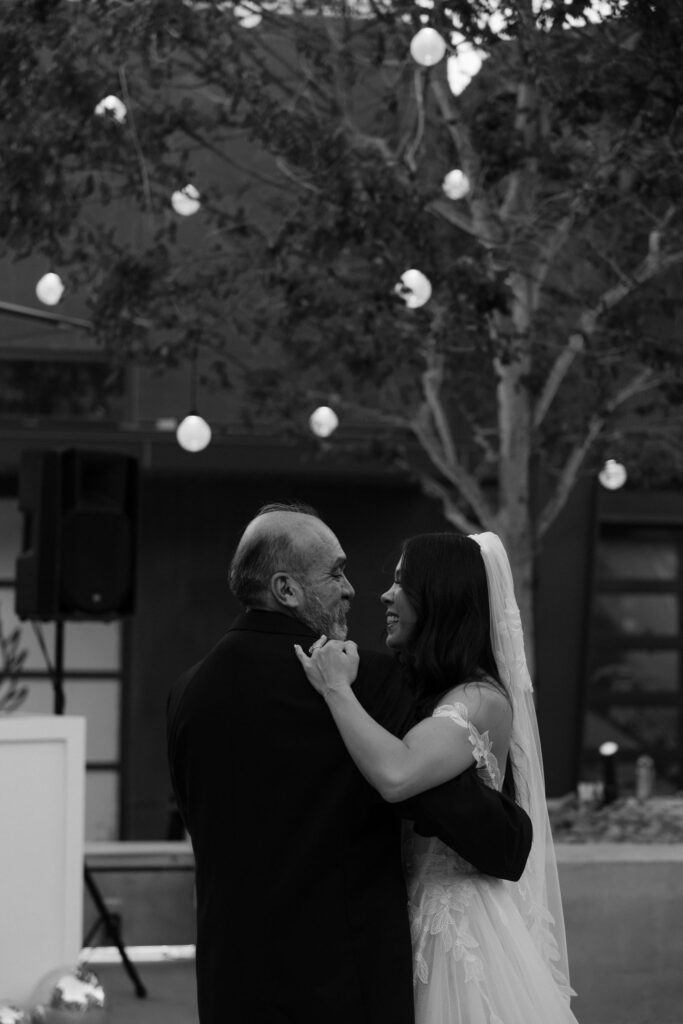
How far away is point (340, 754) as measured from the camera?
2512 mm

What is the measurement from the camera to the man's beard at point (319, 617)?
2.60m

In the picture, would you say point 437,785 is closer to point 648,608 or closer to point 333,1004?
point 333,1004

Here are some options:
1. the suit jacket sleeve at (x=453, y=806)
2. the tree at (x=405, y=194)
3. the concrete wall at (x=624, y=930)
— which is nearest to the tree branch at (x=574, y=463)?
the tree at (x=405, y=194)

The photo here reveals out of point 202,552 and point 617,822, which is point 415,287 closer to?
point 617,822

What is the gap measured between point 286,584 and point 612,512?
1074 cm

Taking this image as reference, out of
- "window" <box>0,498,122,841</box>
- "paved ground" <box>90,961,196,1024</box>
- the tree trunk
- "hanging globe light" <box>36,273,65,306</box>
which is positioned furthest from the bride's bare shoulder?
"window" <box>0,498,122,841</box>

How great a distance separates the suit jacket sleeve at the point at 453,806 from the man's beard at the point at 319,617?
0.08 m

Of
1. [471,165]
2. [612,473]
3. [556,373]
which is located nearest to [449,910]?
[471,165]

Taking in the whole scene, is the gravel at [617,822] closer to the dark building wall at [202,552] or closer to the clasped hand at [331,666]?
the dark building wall at [202,552]

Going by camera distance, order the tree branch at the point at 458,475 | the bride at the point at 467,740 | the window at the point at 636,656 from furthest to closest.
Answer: the window at the point at 636,656, the tree branch at the point at 458,475, the bride at the point at 467,740

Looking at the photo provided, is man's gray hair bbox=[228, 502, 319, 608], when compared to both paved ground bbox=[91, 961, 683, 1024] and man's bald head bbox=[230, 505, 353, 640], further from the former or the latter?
paved ground bbox=[91, 961, 683, 1024]

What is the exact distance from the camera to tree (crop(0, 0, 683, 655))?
20.9 feet

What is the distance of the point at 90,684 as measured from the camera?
12.6m

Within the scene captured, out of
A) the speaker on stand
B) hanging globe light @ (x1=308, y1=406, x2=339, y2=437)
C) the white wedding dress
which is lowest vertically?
the white wedding dress
